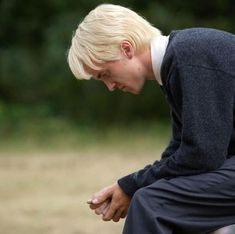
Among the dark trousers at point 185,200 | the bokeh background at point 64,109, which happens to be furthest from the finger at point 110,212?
the bokeh background at point 64,109

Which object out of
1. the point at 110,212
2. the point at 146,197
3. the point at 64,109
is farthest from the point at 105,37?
the point at 64,109

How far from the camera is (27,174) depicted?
8.92 metres

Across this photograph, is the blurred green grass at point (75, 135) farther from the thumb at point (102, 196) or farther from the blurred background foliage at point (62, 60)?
the thumb at point (102, 196)

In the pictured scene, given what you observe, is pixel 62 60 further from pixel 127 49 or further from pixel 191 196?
pixel 191 196

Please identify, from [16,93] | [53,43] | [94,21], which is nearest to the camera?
[94,21]

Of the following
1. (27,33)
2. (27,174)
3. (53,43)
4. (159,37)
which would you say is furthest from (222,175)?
(27,33)

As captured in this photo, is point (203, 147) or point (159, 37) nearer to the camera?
point (203, 147)

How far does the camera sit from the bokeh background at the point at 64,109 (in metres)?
9.02

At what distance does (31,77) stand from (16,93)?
0.97 meters

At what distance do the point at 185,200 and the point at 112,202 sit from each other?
1.54ft

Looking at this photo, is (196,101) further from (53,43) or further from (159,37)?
(53,43)

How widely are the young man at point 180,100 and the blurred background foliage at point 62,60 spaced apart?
9.19m

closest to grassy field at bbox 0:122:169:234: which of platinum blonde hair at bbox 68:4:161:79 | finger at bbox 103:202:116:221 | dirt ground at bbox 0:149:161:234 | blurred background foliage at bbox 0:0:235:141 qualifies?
dirt ground at bbox 0:149:161:234

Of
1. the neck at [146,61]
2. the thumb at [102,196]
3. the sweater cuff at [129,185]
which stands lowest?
the thumb at [102,196]
